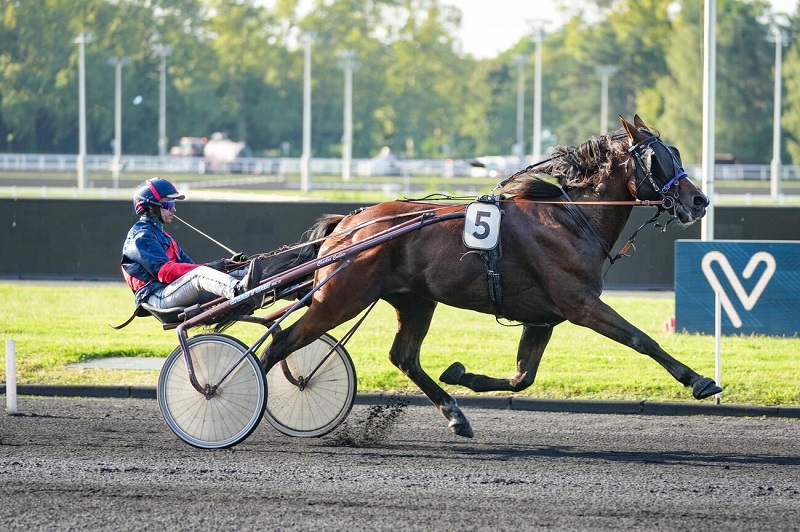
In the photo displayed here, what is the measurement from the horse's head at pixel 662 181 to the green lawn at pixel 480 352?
224 cm

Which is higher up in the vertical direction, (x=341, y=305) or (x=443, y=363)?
(x=341, y=305)

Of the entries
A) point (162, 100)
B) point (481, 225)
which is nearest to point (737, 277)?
point (481, 225)

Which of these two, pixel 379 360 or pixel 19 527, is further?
pixel 379 360

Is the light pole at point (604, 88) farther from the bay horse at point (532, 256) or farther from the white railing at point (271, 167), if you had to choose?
the bay horse at point (532, 256)

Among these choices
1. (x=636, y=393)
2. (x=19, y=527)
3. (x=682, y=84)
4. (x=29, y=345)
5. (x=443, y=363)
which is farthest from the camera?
(x=682, y=84)

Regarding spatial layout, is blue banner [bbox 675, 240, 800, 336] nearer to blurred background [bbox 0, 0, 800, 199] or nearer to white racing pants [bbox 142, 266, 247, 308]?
white racing pants [bbox 142, 266, 247, 308]

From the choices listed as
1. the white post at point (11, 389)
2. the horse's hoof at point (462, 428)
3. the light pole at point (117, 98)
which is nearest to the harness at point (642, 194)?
the horse's hoof at point (462, 428)

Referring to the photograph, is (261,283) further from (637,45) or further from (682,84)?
(637,45)

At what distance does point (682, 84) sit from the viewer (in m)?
65.2

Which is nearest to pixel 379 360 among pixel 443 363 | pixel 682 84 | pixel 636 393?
pixel 443 363

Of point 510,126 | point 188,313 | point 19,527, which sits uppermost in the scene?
point 510,126

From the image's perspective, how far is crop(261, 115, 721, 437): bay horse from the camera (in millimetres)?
7664

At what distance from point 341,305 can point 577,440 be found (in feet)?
6.02

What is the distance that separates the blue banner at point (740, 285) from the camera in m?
12.7
